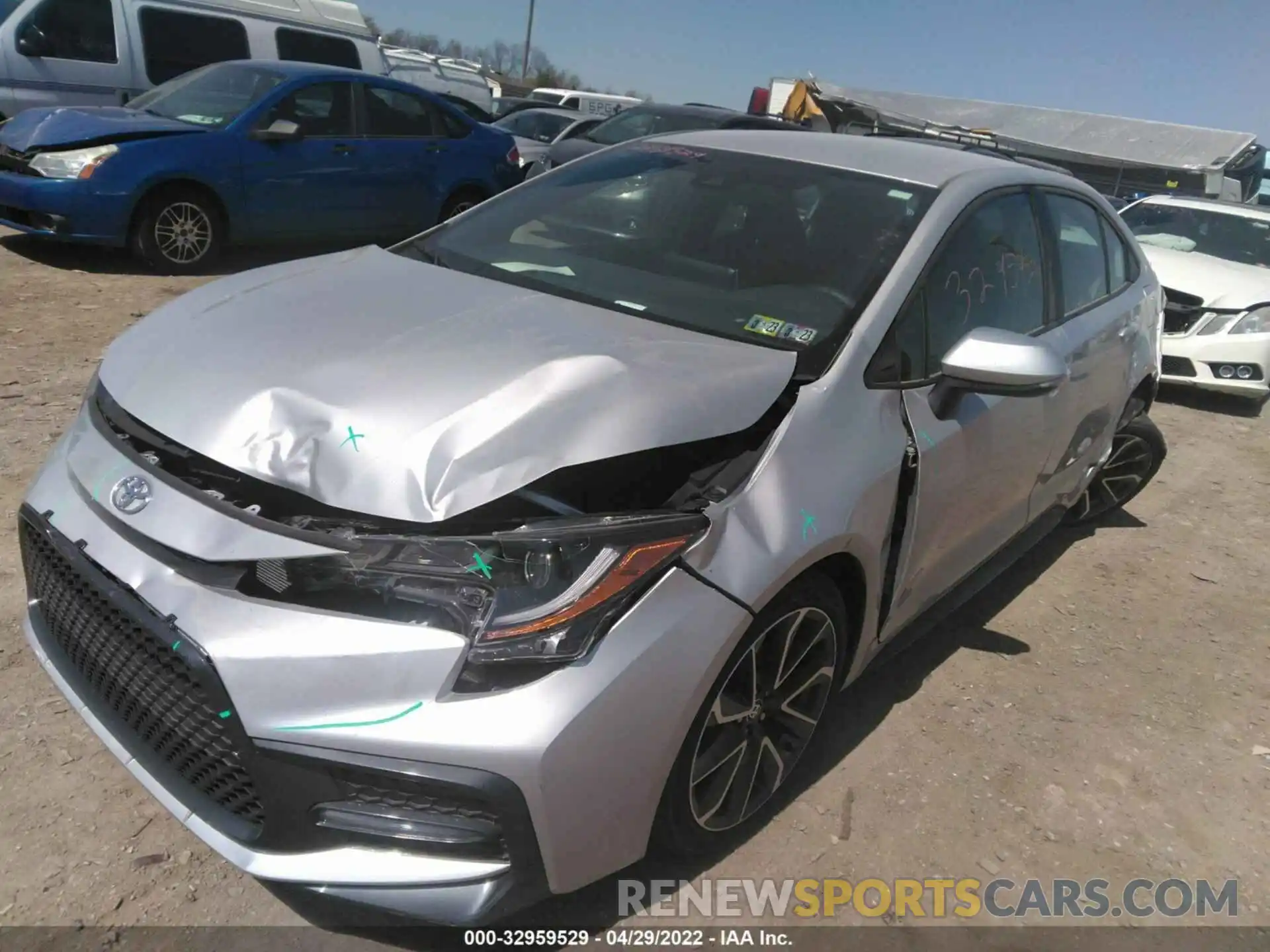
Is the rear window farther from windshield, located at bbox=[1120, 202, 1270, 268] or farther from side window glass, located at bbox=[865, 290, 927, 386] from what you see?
side window glass, located at bbox=[865, 290, 927, 386]

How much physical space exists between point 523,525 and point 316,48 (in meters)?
11.1

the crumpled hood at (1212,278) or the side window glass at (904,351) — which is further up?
the side window glass at (904,351)

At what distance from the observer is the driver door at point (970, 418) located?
105 inches

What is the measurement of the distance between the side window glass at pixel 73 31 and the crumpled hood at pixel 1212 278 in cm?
940

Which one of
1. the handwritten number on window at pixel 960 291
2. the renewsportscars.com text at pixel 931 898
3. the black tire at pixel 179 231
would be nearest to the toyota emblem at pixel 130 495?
the renewsportscars.com text at pixel 931 898

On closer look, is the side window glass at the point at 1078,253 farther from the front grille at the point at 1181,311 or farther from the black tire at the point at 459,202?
the black tire at the point at 459,202

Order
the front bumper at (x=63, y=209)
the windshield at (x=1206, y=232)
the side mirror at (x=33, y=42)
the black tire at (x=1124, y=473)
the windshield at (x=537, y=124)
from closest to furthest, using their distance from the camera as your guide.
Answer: the black tire at (x=1124, y=473)
the front bumper at (x=63, y=209)
the windshield at (x=1206, y=232)
the side mirror at (x=33, y=42)
the windshield at (x=537, y=124)

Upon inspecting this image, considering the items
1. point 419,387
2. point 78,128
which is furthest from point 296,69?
point 419,387

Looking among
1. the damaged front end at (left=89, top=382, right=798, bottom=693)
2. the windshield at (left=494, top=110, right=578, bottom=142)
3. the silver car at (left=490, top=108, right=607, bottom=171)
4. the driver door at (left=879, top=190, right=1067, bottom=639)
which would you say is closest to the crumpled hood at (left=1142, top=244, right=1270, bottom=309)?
the driver door at (left=879, top=190, right=1067, bottom=639)

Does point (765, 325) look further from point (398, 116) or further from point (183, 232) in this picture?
point (398, 116)

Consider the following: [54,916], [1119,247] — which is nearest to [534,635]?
[54,916]

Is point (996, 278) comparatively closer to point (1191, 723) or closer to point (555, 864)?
point (1191, 723)

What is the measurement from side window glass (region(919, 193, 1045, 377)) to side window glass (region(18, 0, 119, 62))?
9240 mm

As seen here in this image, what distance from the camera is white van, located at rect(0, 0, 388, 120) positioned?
8992 mm
